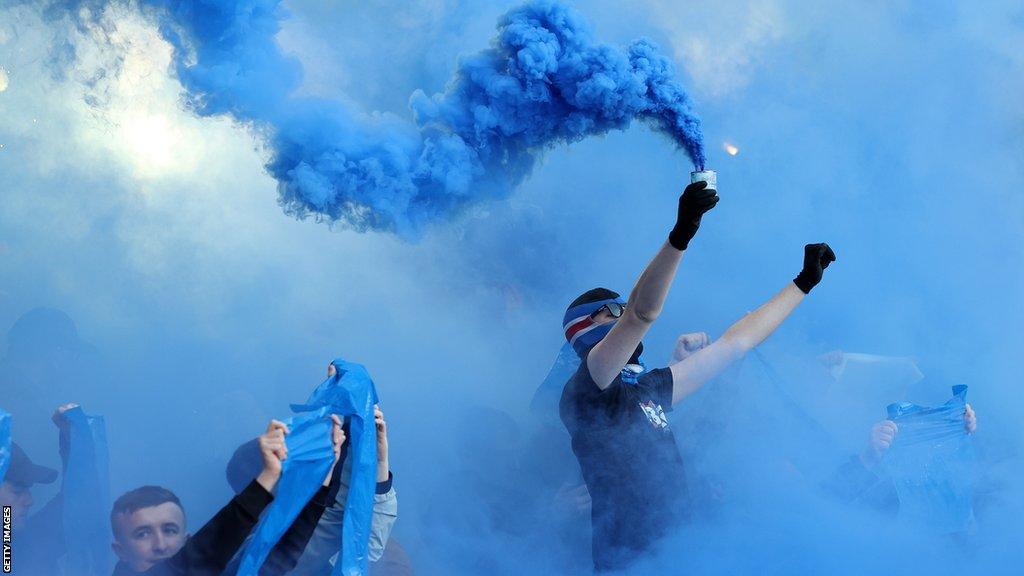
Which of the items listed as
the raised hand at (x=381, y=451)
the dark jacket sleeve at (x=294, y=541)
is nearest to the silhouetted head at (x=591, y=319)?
the raised hand at (x=381, y=451)

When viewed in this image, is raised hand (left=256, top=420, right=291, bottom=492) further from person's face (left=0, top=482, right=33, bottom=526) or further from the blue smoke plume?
person's face (left=0, top=482, right=33, bottom=526)

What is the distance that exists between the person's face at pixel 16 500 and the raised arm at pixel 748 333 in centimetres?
212

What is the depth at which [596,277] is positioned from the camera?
393cm

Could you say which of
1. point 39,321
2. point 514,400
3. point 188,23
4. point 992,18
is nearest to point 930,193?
point 992,18

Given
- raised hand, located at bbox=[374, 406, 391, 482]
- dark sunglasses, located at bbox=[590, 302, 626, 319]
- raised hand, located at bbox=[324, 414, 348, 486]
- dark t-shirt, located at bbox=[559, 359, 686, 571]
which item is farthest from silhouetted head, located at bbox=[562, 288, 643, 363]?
raised hand, located at bbox=[324, 414, 348, 486]

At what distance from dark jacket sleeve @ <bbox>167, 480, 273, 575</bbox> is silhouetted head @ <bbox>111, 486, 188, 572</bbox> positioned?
320 mm

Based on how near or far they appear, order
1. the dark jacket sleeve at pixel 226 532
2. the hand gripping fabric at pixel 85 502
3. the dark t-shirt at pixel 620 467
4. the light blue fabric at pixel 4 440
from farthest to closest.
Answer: the dark t-shirt at pixel 620 467 < the hand gripping fabric at pixel 85 502 < the light blue fabric at pixel 4 440 < the dark jacket sleeve at pixel 226 532

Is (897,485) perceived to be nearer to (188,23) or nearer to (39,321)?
(188,23)

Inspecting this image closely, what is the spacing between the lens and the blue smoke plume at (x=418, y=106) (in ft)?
9.03

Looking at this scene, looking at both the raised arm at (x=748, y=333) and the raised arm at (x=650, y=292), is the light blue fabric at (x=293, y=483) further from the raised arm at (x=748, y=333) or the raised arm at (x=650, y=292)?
the raised arm at (x=748, y=333)

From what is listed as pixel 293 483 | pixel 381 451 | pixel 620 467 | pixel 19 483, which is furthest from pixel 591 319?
pixel 19 483

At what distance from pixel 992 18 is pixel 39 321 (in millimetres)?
4261

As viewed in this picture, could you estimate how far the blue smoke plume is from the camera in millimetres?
2752

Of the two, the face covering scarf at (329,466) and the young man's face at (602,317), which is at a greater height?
the young man's face at (602,317)
